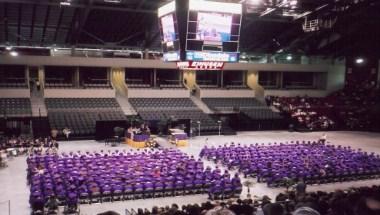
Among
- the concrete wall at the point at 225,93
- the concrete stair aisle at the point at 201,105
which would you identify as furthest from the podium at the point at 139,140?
the concrete wall at the point at 225,93

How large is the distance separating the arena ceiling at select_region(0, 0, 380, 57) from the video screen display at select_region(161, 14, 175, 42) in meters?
8.42

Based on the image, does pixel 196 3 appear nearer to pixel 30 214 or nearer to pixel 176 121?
pixel 30 214

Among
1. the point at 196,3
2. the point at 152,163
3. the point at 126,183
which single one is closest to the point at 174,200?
the point at 126,183

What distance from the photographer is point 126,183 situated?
53.8ft

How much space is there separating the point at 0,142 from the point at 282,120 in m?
26.6

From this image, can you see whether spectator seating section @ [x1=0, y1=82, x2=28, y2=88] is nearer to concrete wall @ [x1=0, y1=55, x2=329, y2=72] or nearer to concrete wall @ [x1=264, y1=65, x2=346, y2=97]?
concrete wall @ [x1=0, y1=55, x2=329, y2=72]

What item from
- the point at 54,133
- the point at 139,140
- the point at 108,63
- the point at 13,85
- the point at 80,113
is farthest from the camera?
the point at 108,63

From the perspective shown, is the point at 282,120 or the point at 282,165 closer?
the point at 282,165

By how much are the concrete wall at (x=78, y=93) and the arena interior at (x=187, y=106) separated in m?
0.10

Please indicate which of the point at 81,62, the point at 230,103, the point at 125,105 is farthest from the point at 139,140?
the point at 230,103

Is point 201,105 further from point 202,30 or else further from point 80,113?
point 202,30

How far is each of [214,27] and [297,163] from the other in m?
8.87

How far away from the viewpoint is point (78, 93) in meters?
37.0

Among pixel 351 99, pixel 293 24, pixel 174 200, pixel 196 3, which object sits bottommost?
pixel 174 200
